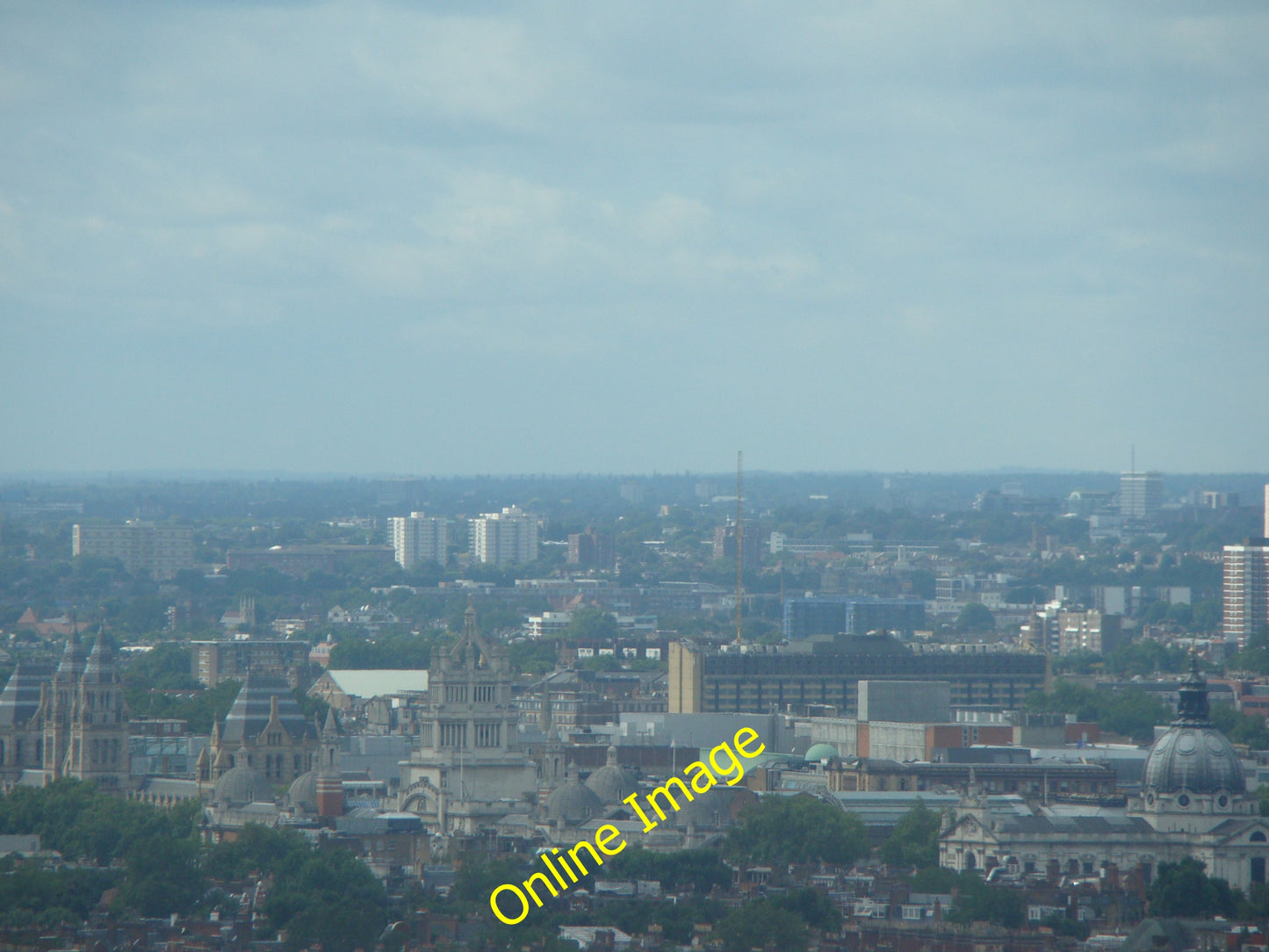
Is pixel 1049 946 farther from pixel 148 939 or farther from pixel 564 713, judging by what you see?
pixel 564 713

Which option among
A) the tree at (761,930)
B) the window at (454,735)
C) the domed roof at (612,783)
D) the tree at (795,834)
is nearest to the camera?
the tree at (761,930)

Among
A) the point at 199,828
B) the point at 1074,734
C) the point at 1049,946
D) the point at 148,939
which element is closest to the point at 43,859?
the point at 199,828

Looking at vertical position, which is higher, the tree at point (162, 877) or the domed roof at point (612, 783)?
the domed roof at point (612, 783)

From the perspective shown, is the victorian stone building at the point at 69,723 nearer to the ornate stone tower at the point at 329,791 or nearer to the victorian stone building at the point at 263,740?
the victorian stone building at the point at 263,740

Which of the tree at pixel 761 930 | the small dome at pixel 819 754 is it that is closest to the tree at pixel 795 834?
the tree at pixel 761 930

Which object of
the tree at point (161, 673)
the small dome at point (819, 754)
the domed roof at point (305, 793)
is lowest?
the tree at point (161, 673)

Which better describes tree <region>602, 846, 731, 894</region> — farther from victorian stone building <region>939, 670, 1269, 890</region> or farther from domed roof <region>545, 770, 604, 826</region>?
victorian stone building <region>939, 670, 1269, 890</region>

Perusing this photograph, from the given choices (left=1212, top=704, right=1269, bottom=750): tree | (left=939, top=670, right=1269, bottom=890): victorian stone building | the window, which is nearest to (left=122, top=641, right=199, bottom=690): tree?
(left=1212, top=704, right=1269, bottom=750): tree
